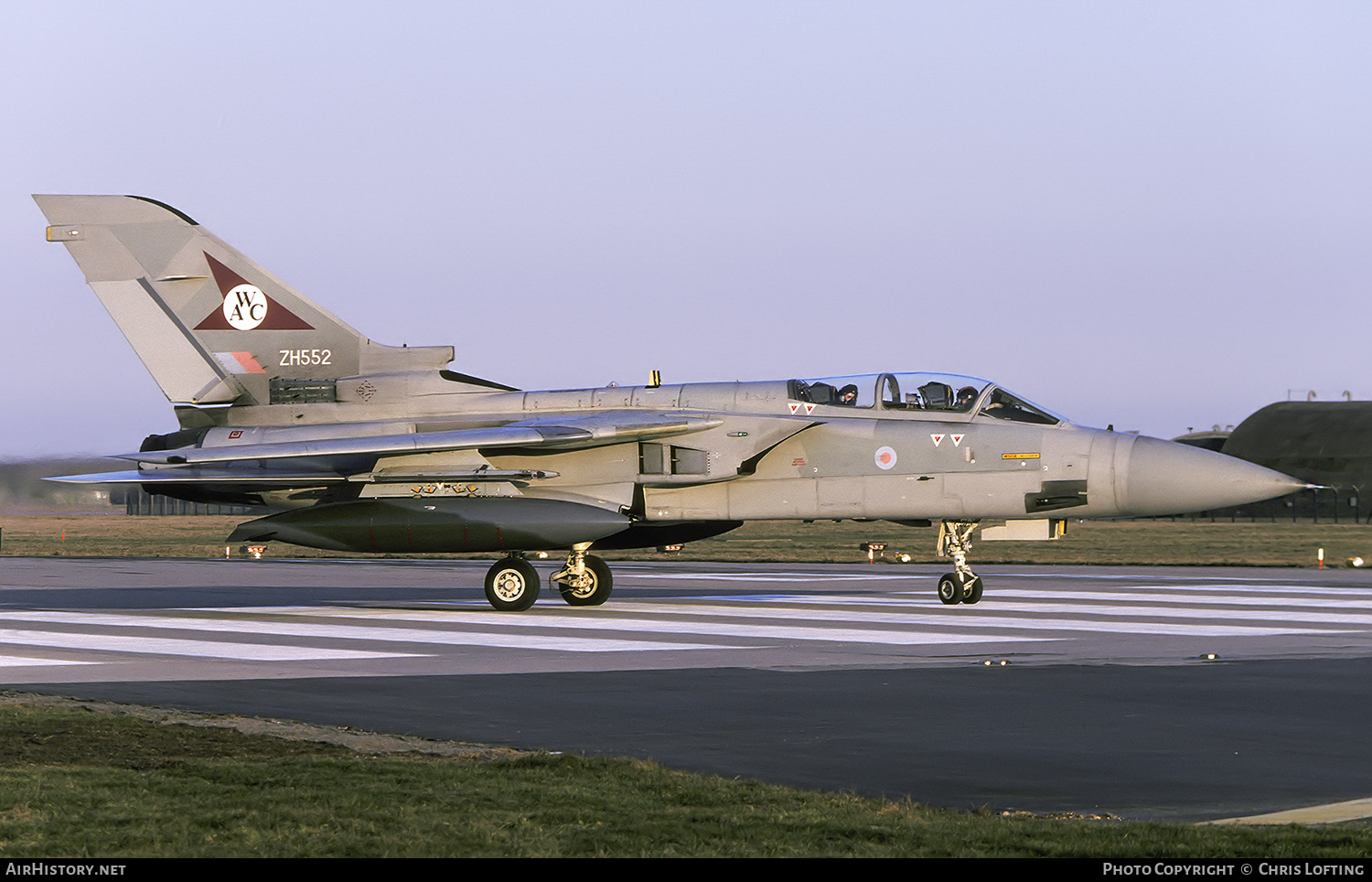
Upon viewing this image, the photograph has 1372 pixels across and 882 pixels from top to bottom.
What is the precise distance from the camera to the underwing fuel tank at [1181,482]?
1803cm

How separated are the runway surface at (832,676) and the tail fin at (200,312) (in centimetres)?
328

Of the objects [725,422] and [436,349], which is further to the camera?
[436,349]

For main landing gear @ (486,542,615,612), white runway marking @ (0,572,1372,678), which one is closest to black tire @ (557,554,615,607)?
main landing gear @ (486,542,615,612)

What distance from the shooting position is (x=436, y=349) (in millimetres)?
20828

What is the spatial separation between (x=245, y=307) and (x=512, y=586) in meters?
5.63

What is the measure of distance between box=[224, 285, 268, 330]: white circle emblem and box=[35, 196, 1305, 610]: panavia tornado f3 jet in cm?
3

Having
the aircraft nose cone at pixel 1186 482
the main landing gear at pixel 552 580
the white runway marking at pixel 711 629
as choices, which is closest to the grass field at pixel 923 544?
the main landing gear at pixel 552 580

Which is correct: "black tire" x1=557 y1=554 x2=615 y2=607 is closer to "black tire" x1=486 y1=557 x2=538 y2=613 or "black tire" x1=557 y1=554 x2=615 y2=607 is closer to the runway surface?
the runway surface

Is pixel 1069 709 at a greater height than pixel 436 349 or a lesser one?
lesser

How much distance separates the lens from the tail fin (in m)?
20.7

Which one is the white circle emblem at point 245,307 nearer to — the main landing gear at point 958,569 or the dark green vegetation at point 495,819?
the main landing gear at point 958,569
